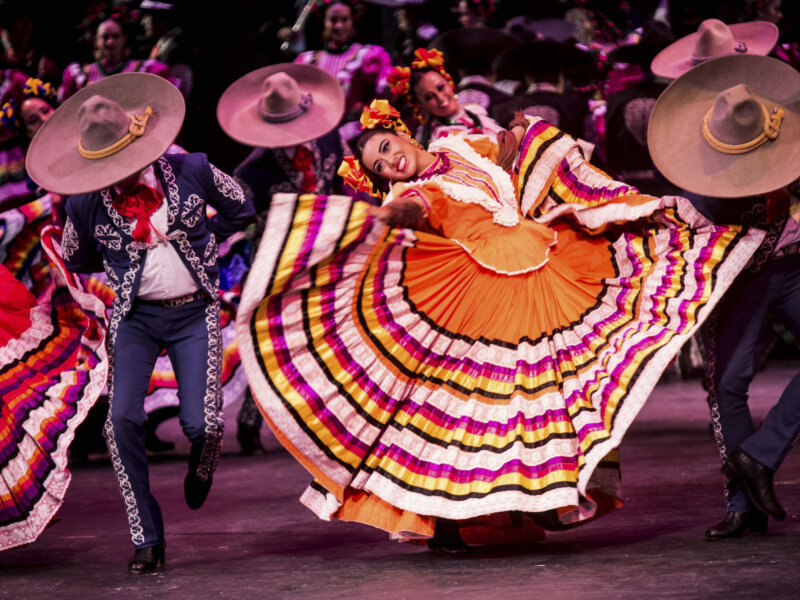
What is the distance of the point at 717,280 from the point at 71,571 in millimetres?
2299

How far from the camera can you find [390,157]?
165 inches

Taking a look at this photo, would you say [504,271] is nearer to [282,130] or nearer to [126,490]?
[126,490]

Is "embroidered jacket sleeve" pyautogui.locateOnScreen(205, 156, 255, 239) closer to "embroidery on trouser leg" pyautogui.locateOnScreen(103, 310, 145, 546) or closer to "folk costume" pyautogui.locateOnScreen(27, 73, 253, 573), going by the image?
"folk costume" pyautogui.locateOnScreen(27, 73, 253, 573)

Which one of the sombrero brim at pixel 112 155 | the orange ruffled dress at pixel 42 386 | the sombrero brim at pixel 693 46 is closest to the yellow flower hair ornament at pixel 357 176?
the sombrero brim at pixel 112 155

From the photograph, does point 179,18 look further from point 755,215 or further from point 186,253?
point 755,215

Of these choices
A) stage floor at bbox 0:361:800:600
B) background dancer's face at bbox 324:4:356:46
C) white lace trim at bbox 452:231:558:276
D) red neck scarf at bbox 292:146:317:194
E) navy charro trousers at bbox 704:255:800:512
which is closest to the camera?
stage floor at bbox 0:361:800:600

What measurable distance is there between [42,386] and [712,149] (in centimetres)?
242

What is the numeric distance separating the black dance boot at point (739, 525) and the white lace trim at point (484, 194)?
1.16 meters

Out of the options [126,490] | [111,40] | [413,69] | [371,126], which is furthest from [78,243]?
[111,40]

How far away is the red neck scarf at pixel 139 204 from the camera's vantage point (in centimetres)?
417

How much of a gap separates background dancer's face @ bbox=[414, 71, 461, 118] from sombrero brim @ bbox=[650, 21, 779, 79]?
95 cm

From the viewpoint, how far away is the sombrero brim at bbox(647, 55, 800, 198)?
12.2 ft

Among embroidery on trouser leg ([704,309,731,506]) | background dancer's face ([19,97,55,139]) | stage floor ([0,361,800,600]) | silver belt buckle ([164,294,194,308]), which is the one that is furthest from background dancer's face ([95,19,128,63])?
embroidery on trouser leg ([704,309,731,506])

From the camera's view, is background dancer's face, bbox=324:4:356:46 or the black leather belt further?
background dancer's face, bbox=324:4:356:46
